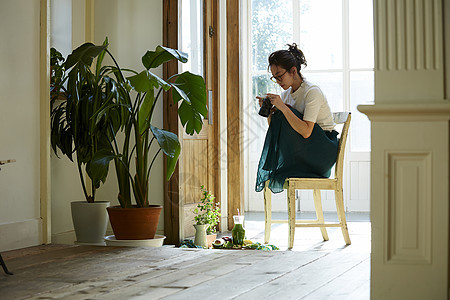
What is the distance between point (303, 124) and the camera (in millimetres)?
4238

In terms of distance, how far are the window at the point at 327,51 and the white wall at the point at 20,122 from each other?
3825 mm

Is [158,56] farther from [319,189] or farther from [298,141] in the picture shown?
[319,189]

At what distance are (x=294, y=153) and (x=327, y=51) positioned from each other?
9.90ft

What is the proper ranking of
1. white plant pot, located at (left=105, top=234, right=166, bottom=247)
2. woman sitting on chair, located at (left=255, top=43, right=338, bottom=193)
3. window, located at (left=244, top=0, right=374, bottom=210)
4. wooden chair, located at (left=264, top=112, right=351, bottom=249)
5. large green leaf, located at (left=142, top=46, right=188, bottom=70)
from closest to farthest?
white plant pot, located at (left=105, top=234, right=166, bottom=247), large green leaf, located at (left=142, top=46, right=188, bottom=70), wooden chair, located at (left=264, top=112, right=351, bottom=249), woman sitting on chair, located at (left=255, top=43, right=338, bottom=193), window, located at (left=244, top=0, right=374, bottom=210)

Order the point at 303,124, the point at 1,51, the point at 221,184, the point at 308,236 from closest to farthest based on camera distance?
the point at 1,51 → the point at 303,124 → the point at 308,236 → the point at 221,184

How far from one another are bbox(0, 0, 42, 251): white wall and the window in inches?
151

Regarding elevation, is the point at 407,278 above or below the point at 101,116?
below

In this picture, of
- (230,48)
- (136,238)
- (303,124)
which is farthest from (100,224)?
(230,48)

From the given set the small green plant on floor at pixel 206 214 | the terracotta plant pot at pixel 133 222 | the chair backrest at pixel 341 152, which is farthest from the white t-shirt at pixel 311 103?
the terracotta plant pot at pixel 133 222

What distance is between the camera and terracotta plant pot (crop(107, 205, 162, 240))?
139 inches

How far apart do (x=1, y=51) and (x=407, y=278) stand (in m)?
2.33

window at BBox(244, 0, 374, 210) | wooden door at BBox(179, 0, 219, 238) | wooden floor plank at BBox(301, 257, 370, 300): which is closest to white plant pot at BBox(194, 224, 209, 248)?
wooden door at BBox(179, 0, 219, 238)

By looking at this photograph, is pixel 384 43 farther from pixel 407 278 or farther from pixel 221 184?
pixel 221 184

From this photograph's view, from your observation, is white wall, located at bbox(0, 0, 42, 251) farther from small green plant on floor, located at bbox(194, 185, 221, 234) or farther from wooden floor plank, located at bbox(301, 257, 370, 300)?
wooden floor plank, located at bbox(301, 257, 370, 300)
